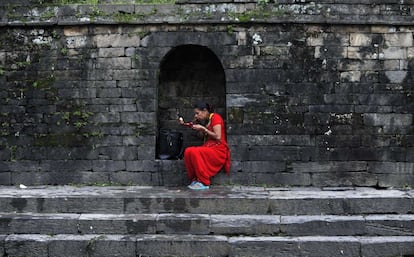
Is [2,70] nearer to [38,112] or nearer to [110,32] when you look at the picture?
[38,112]

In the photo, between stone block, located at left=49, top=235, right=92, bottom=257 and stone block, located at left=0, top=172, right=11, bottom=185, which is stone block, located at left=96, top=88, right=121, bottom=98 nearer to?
stone block, located at left=0, top=172, right=11, bottom=185

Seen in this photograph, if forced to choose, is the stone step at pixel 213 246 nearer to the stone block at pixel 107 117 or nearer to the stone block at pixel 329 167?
the stone block at pixel 329 167

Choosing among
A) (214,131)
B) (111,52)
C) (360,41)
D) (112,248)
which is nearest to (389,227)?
(214,131)

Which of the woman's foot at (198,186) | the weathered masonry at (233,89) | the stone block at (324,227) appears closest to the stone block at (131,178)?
the weathered masonry at (233,89)

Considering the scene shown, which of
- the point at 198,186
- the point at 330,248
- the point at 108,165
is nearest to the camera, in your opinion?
the point at 330,248

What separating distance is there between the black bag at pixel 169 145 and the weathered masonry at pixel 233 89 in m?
0.24

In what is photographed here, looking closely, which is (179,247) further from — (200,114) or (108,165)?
(108,165)

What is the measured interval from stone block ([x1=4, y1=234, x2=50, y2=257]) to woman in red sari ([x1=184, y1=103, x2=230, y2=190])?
2.63 metres

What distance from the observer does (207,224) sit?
23.3ft

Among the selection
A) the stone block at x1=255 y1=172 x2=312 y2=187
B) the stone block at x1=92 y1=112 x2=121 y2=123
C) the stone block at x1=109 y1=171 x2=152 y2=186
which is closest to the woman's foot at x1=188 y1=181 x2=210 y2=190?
the stone block at x1=109 y1=171 x2=152 y2=186

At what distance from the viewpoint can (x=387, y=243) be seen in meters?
Answer: 6.80

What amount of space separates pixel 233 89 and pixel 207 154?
52.6 inches

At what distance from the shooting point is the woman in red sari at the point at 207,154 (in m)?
8.47

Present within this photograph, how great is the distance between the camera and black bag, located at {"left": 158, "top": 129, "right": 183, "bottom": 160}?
928cm
